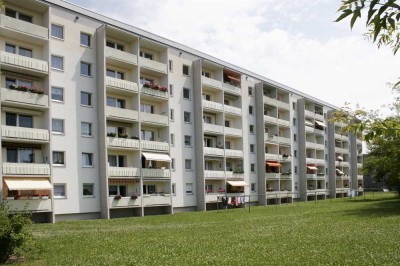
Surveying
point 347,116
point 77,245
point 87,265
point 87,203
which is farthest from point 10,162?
point 347,116

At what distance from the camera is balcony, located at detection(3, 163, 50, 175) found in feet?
110

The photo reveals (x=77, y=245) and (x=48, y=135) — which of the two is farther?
(x=48, y=135)

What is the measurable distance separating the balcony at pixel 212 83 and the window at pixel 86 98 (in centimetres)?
1687

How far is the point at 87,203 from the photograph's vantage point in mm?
40062

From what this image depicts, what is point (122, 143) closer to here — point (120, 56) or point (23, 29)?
point (120, 56)

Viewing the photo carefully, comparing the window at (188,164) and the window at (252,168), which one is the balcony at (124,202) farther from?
the window at (252,168)

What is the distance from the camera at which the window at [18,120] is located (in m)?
35.8

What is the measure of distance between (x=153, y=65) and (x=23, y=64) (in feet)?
50.4

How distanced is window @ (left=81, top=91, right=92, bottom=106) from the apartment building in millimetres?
102

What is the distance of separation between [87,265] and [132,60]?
3426 centimetres

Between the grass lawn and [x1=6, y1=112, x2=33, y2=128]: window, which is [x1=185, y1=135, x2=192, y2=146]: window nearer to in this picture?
[x1=6, y1=112, x2=33, y2=128]: window

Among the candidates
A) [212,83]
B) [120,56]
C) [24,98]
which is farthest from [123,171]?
[212,83]

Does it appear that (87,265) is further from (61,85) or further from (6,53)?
(61,85)

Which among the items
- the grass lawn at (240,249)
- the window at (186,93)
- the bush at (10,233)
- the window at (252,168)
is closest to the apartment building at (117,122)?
the window at (252,168)
